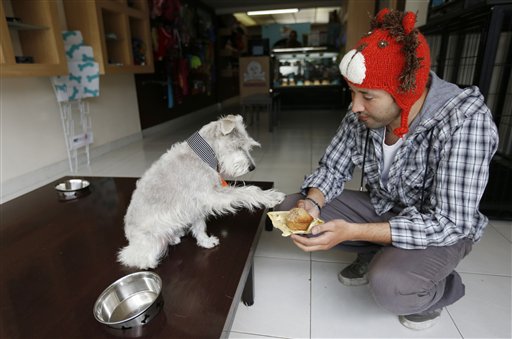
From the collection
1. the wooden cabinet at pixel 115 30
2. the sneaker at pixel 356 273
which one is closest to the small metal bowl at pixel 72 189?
the sneaker at pixel 356 273

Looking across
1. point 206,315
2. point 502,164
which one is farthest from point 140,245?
point 502,164

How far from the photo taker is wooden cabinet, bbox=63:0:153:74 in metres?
3.35

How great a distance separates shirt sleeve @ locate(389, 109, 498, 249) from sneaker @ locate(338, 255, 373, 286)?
0.50 m

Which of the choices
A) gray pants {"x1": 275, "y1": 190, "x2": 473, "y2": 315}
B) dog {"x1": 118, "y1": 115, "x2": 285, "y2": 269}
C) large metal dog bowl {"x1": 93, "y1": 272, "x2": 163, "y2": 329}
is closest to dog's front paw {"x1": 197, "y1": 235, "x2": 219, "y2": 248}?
dog {"x1": 118, "y1": 115, "x2": 285, "y2": 269}

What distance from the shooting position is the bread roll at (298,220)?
1.16 m

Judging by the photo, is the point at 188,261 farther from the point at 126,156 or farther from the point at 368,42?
the point at 126,156

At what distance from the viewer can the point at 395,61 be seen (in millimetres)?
975

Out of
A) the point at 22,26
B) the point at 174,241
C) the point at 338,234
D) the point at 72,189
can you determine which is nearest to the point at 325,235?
the point at 338,234

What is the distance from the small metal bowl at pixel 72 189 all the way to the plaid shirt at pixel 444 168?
5.54 feet

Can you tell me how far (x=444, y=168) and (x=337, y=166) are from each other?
525 mm

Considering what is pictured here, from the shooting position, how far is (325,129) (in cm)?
535

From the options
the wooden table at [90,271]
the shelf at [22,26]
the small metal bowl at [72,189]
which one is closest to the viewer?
the wooden table at [90,271]

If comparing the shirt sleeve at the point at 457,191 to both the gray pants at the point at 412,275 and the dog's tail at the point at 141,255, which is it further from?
the dog's tail at the point at 141,255

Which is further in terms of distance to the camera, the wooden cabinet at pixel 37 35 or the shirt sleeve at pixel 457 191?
the wooden cabinet at pixel 37 35
